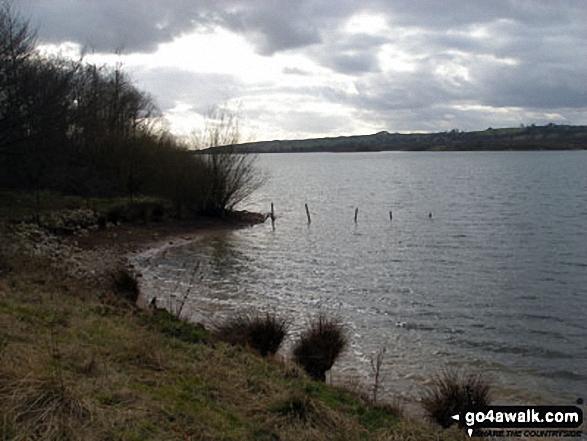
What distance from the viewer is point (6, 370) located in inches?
206

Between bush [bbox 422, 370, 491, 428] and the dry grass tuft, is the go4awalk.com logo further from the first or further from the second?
the dry grass tuft

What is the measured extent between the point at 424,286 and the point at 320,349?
33.7 ft

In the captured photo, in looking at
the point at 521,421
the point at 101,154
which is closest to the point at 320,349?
the point at 521,421

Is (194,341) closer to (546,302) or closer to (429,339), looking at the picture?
(429,339)

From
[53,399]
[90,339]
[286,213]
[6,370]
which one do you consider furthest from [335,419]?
[286,213]

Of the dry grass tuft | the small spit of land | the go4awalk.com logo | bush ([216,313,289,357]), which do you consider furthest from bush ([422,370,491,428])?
the dry grass tuft

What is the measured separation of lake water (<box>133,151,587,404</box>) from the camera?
12.0 m

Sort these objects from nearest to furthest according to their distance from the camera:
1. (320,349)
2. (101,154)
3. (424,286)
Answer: (320,349), (424,286), (101,154)

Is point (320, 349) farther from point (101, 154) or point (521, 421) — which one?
point (101, 154)

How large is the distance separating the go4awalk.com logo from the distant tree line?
22581mm

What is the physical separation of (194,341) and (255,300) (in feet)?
25.4

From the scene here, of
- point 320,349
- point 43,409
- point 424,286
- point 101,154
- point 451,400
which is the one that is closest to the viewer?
point 43,409

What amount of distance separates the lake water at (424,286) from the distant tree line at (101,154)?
4.83 meters

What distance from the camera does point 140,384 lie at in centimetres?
632
